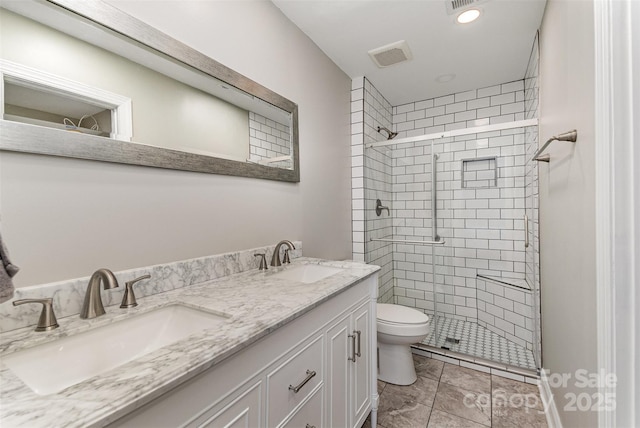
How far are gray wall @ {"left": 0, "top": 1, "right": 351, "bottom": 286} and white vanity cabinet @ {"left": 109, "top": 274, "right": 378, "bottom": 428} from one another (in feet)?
1.97

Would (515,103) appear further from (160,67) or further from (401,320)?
(160,67)

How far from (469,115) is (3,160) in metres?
3.37

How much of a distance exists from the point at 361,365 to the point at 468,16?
7.30 feet

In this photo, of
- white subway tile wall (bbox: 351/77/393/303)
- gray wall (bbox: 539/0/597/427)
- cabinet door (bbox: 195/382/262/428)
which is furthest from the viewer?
white subway tile wall (bbox: 351/77/393/303)

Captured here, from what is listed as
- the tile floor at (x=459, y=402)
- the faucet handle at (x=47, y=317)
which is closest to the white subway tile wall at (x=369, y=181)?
the tile floor at (x=459, y=402)

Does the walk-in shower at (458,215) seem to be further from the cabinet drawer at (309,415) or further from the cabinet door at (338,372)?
the cabinet drawer at (309,415)

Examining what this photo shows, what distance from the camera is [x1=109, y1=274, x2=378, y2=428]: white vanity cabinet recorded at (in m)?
0.60

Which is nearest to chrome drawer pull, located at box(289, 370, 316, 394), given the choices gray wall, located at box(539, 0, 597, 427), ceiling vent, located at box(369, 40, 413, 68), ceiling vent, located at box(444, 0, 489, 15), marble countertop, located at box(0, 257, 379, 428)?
marble countertop, located at box(0, 257, 379, 428)

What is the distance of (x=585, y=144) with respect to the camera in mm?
928

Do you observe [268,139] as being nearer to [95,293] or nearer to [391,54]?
[95,293]

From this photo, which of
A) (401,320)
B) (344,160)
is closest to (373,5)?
(344,160)

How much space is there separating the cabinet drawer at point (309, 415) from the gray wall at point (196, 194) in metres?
0.75

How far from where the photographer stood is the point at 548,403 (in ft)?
5.45

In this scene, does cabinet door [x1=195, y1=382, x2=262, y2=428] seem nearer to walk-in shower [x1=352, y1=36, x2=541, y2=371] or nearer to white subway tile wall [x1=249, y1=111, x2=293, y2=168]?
Answer: white subway tile wall [x1=249, y1=111, x2=293, y2=168]
